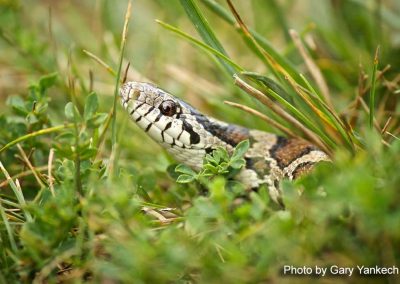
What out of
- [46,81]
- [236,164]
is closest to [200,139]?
[236,164]

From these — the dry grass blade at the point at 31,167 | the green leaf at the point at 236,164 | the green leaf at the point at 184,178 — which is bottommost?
the dry grass blade at the point at 31,167

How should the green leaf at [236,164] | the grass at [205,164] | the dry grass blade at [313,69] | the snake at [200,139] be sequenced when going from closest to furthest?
the grass at [205,164], the green leaf at [236,164], the snake at [200,139], the dry grass blade at [313,69]

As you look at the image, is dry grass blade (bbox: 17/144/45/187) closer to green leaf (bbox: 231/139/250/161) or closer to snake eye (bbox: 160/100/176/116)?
snake eye (bbox: 160/100/176/116)

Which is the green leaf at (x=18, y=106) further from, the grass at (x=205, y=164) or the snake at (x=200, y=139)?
the snake at (x=200, y=139)

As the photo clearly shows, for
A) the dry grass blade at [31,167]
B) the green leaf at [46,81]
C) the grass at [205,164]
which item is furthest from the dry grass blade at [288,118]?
the dry grass blade at [31,167]

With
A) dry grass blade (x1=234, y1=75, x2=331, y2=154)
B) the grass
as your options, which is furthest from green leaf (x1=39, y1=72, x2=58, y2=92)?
dry grass blade (x1=234, y1=75, x2=331, y2=154)

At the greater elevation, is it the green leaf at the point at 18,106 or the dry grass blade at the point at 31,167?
the green leaf at the point at 18,106
